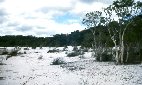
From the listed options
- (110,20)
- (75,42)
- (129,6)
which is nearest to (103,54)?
(110,20)

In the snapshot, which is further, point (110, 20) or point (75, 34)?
point (75, 34)

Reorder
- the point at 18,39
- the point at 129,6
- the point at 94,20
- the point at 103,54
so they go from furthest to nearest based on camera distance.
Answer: the point at 18,39 < the point at 94,20 < the point at 103,54 < the point at 129,6

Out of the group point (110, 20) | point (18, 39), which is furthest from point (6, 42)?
point (110, 20)

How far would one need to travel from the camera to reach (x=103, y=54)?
54.1 meters

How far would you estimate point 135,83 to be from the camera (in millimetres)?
21438

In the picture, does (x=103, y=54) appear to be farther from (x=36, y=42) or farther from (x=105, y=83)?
(x=36, y=42)

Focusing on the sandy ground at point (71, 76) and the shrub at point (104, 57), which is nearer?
the sandy ground at point (71, 76)

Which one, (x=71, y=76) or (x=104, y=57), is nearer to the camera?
(x=71, y=76)

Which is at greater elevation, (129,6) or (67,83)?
(129,6)

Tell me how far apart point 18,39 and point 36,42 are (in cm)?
1312

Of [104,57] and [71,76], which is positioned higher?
[104,57]

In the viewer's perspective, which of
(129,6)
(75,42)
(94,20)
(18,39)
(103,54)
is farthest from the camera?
(18,39)

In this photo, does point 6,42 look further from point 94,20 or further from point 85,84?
point 85,84

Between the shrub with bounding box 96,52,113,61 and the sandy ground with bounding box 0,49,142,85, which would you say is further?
the shrub with bounding box 96,52,113,61
